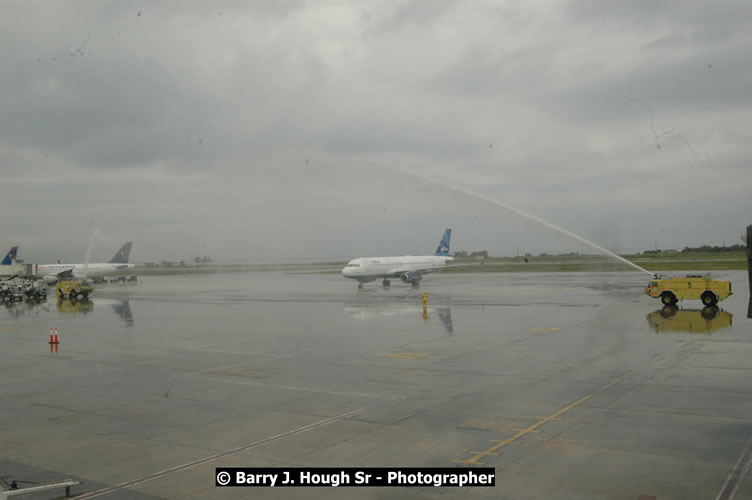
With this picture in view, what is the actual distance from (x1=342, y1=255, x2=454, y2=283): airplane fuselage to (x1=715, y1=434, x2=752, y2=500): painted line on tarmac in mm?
62716

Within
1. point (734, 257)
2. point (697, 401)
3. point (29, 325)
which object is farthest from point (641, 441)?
point (734, 257)

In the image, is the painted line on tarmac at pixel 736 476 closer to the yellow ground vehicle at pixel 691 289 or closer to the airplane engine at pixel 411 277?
the yellow ground vehicle at pixel 691 289

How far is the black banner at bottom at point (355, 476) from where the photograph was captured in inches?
443

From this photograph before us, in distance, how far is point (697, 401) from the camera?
16.6 metres

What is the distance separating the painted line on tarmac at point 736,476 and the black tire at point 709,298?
32700 millimetres

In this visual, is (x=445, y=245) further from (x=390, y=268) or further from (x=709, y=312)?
(x=709, y=312)

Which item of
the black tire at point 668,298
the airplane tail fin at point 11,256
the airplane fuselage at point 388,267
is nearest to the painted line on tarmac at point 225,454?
the black tire at point 668,298

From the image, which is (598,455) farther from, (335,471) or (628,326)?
(628,326)

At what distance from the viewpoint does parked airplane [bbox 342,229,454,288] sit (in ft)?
245

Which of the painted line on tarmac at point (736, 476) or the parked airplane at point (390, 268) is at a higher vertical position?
the parked airplane at point (390, 268)

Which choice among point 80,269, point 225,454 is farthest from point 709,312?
point 80,269

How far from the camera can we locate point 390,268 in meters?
76.8

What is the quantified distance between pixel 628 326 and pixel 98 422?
26982 mm

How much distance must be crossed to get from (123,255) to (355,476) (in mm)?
112984
